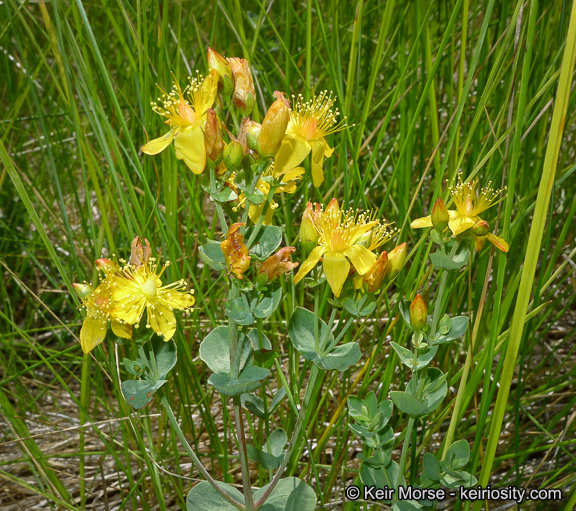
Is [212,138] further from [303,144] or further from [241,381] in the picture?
[241,381]

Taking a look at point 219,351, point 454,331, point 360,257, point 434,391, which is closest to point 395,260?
point 360,257

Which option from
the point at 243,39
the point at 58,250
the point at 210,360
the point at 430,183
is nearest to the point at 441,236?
the point at 210,360

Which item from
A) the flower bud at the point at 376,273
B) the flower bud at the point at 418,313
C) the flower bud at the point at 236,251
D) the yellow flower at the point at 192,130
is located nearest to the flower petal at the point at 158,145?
the yellow flower at the point at 192,130

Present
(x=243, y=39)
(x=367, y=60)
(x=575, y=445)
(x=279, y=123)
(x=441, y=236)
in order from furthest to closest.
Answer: (x=367, y=60) → (x=575, y=445) → (x=243, y=39) → (x=441, y=236) → (x=279, y=123)

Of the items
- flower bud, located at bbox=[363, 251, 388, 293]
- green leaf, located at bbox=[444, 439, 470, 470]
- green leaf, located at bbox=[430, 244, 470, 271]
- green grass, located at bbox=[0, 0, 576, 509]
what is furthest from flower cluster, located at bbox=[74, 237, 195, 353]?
green leaf, located at bbox=[444, 439, 470, 470]

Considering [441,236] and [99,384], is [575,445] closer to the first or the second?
[441,236]
